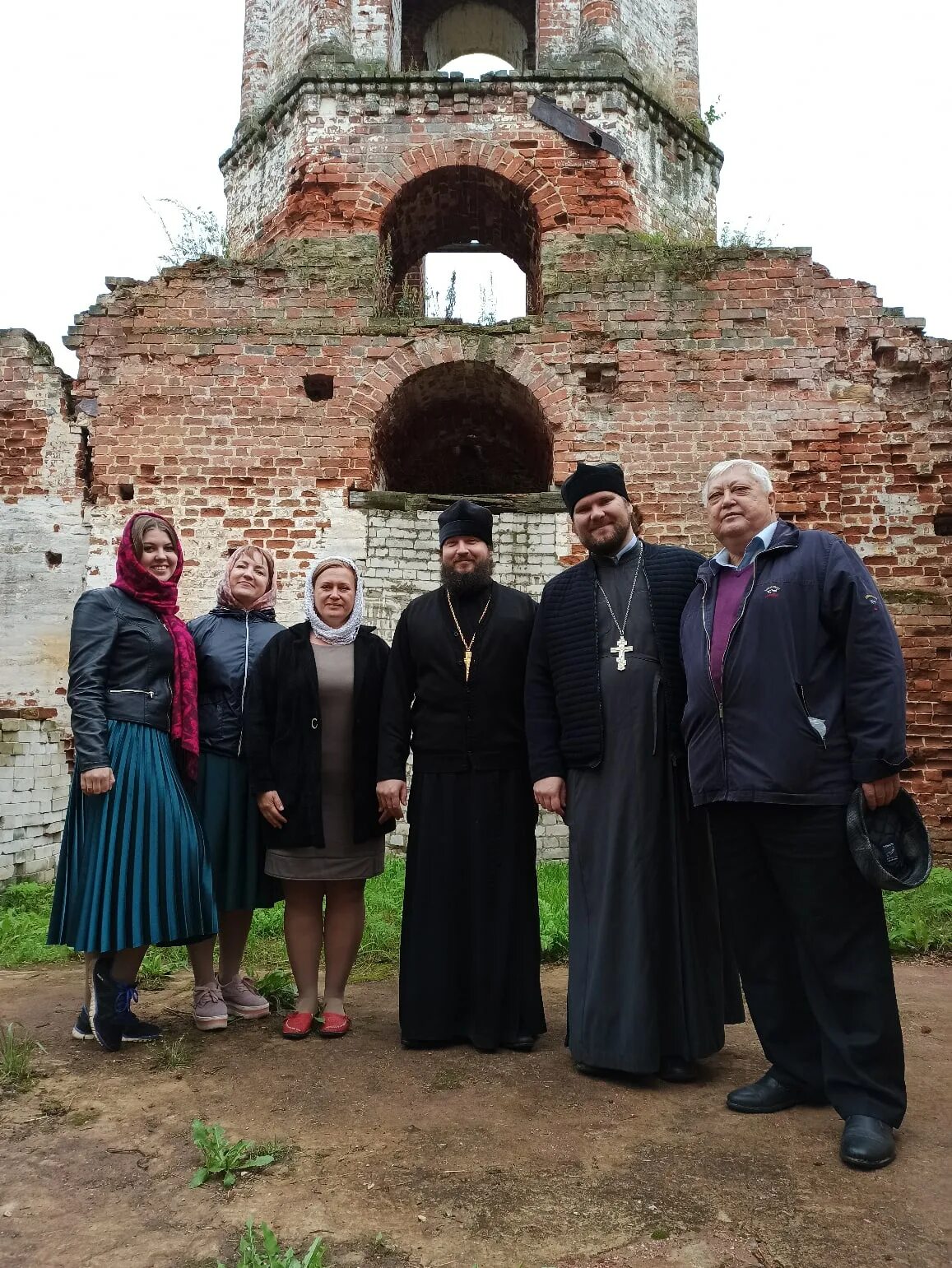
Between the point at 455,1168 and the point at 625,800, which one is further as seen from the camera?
the point at 625,800

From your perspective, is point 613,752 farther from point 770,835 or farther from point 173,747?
point 173,747

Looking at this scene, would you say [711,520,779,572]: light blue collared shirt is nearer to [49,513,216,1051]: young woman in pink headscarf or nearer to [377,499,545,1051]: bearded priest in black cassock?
[377,499,545,1051]: bearded priest in black cassock

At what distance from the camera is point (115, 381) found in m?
8.77

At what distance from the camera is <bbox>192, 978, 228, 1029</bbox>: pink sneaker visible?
3.94 metres

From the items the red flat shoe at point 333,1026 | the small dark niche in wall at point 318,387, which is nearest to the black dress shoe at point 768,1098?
the red flat shoe at point 333,1026

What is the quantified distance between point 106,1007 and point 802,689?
2898 mm

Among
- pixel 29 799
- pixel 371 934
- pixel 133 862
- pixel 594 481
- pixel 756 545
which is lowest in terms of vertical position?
pixel 371 934

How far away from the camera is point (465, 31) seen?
41.7ft

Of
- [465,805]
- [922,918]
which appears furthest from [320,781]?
[922,918]

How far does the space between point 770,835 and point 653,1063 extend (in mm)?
946

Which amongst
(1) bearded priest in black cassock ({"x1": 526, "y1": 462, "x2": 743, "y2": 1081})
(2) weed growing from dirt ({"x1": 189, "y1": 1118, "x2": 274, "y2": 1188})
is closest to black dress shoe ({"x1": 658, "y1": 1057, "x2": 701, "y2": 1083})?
(1) bearded priest in black cassock ({"x1": 526, "y1": 462, "x2": 743, "y2": 1081})

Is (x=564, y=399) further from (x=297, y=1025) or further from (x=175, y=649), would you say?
(x=297, y=1025)

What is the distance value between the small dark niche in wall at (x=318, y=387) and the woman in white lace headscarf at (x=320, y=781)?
5.13 m

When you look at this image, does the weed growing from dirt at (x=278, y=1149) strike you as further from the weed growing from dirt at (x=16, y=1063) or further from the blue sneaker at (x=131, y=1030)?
the blue sneaker at (x=131, y=1030)
